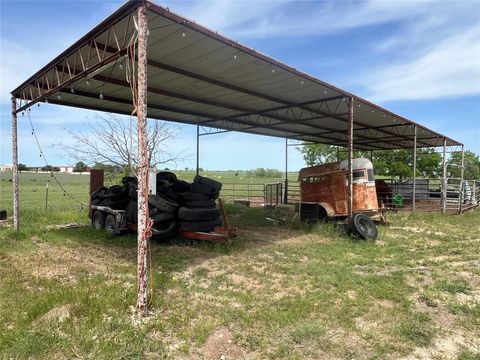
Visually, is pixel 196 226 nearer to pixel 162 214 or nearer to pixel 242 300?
pixel 162 214

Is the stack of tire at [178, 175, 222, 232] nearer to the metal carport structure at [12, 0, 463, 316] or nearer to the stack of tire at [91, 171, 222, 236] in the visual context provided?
the stack of tire at [91, 171, 222, 236]

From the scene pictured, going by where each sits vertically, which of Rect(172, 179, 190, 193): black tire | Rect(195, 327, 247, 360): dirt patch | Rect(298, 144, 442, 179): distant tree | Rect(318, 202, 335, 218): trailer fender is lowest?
Rect(195, 327, 247, 360): dirt patch

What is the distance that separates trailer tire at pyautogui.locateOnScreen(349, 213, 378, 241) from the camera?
10.1 meters

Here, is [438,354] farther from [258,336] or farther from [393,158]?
[393,158]

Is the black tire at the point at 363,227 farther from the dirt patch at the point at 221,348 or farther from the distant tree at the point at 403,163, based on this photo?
the distant tree at the point at 403,163

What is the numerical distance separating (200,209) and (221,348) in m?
5.30

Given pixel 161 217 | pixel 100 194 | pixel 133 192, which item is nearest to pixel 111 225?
pixel 133 192

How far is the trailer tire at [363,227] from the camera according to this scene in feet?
33.2

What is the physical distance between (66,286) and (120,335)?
2197 mm

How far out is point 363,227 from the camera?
10539 mm

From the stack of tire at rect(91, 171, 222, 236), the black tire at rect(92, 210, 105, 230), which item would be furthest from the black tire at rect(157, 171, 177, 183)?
the black tire at rect(92, 210, 105, 230)

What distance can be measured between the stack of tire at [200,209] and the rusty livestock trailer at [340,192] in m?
4.82

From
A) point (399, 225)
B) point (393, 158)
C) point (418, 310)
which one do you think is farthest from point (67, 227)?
point (393, 158)

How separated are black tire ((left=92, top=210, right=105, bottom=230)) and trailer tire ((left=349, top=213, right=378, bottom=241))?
7658 millimetres
